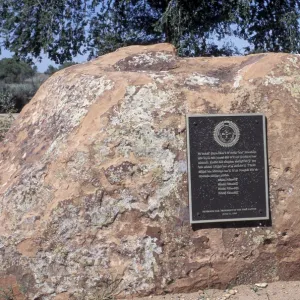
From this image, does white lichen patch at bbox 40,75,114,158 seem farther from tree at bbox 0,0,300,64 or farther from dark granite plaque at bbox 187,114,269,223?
tree at bbox 0,0,300,64

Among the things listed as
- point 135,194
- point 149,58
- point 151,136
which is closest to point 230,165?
point 151,136

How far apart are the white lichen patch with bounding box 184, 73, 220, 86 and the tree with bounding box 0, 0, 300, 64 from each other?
8101mm

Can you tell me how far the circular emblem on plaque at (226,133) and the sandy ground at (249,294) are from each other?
1.03 m

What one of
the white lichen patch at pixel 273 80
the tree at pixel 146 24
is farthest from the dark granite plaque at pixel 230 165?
the tree at pixel 146 24

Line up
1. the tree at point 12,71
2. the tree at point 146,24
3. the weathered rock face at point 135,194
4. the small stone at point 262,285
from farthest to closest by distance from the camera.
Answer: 1. the tree at point 12,71
2. the tree at point 146,24
3. the small stone at point 262,285
4. the weathered rock face at point 135,194

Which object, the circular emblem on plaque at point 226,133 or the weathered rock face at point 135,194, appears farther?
the circular emblem on plaque at point 226,133

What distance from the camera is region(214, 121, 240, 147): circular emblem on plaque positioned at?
4512 mm

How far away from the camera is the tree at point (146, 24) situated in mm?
13109

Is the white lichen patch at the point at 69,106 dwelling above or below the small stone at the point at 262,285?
above

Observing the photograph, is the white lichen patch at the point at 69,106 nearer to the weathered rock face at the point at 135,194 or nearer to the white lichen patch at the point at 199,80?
the weathered rock face at the point at 135,194

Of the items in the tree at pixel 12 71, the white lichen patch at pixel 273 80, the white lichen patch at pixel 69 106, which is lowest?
the white lichen patch at pixel 69 106

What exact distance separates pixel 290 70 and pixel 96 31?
10.3 meters

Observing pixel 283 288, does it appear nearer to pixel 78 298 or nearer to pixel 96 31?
pixel 78 298

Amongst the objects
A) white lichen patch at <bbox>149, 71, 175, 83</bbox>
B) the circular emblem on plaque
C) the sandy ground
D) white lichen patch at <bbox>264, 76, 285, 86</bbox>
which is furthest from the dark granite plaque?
the sandy ground
